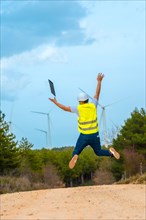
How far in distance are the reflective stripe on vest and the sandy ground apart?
70.1ft

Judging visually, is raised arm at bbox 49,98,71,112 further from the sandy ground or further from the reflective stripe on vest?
the sandy ground

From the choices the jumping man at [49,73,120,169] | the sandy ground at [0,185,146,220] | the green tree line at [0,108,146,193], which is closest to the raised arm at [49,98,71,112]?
the jumping man at [49,73,120,169]

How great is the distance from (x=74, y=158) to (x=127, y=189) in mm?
32520

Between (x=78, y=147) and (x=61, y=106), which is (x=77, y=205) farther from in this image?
(x=61, y=106)

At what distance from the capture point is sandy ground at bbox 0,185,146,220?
3117cm

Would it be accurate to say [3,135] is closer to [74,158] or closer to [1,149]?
[1,149]

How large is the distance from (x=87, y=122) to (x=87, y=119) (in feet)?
0.20

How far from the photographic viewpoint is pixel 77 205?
34094 mm

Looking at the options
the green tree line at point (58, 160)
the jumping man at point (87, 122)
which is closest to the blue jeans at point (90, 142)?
the jumping man at point (87, 122)

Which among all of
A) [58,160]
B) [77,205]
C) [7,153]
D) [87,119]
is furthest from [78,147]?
[58,160]

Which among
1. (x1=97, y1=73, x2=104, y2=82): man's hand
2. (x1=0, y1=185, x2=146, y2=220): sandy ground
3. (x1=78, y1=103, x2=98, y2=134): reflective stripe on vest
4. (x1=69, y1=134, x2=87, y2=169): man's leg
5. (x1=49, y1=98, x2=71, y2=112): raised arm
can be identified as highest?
(x1=97, y1=73, x2=104, y2=82): man's hand

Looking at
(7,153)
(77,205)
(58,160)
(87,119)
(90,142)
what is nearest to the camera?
(87,119)

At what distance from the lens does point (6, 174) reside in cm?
5747

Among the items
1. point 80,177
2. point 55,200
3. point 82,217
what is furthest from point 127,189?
point 80,177
